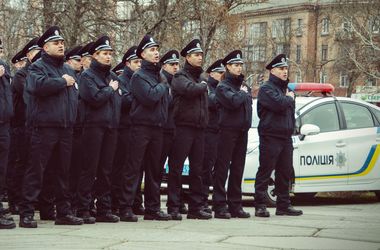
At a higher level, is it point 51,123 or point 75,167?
point 51,123

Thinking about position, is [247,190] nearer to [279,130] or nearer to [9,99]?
[279,130]

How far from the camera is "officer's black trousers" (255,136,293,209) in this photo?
40.9 ft

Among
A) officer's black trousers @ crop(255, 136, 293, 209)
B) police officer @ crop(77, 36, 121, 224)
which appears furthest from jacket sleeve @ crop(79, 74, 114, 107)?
officer's black trousers @ crop(255, 136, 293, 209)

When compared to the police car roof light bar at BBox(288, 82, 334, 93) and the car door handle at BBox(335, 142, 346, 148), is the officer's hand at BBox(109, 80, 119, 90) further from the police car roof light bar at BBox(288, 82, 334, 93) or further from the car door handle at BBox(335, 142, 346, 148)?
the police car roof light bar at BBox(288, 82, 334, 93)

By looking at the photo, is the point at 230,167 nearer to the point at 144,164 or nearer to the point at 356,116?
the point at 144,164

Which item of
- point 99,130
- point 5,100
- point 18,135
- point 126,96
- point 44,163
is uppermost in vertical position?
point 126,96

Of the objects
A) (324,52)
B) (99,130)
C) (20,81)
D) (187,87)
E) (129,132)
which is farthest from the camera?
(324,52)

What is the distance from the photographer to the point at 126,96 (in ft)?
39.3

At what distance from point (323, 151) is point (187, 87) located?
3.88 metres

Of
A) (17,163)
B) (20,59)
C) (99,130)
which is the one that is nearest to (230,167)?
(99,130)

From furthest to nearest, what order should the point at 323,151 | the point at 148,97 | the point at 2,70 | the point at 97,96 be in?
the point at 323,151
the point at 148,97
the point at 97,96
the point at 2,70

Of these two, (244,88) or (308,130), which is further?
(308,130)

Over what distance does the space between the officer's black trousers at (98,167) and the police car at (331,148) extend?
342cm

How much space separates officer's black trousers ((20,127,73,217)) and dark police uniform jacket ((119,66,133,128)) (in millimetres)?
1504
